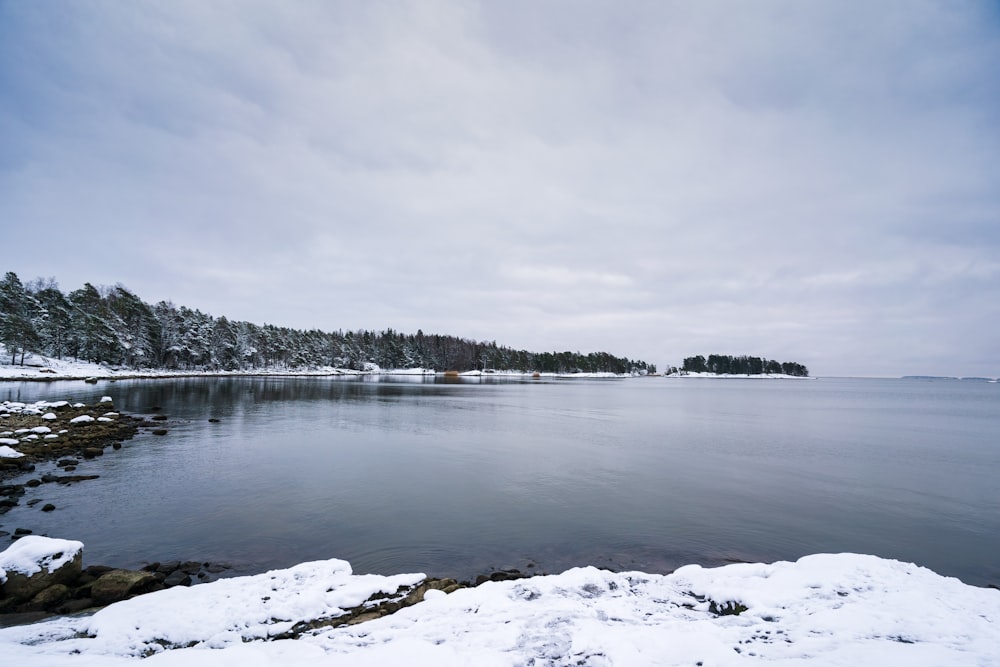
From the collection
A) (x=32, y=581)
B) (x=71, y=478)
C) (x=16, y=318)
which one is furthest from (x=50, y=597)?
(x=16, y=318)

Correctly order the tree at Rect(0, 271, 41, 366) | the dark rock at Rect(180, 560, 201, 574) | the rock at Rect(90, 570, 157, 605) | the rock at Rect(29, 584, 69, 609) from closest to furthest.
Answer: the rock at Rect(29, 584, 69, 609) < the rock at Rect(90, 570, 157, 605) < the dark rock at Rect(180, 560, 201, 574) < the tree at Rect(0, 271, 41, 366)

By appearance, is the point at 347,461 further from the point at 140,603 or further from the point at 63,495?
the point at 140,603

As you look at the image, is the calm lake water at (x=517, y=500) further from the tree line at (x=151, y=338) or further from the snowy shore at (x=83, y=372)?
the tree line at (x=151, y=338)

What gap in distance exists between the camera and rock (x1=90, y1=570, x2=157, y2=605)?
8.20 meters

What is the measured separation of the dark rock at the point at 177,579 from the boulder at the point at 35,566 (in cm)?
153

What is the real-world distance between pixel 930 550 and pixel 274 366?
141 m

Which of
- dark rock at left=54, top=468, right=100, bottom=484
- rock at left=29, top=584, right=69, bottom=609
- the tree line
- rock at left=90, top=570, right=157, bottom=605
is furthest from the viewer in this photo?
the tree line

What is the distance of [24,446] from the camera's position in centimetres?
2030

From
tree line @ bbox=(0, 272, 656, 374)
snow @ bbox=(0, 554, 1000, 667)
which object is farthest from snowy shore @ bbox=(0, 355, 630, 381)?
snow @ bbox=(0, 554, 1000, 667)

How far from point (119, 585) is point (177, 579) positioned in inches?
45.2

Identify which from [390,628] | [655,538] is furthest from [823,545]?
[390,628]

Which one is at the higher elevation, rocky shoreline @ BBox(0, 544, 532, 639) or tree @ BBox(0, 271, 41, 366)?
tree @ BBox(0, 271, 41, 366)

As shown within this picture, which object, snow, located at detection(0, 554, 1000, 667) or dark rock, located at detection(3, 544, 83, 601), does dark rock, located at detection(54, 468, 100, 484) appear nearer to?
dark rock, located at detection(3, 544, 83, 601)

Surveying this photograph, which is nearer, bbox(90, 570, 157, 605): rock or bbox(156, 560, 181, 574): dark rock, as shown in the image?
bbox(90, 570, 157, 605): rock
